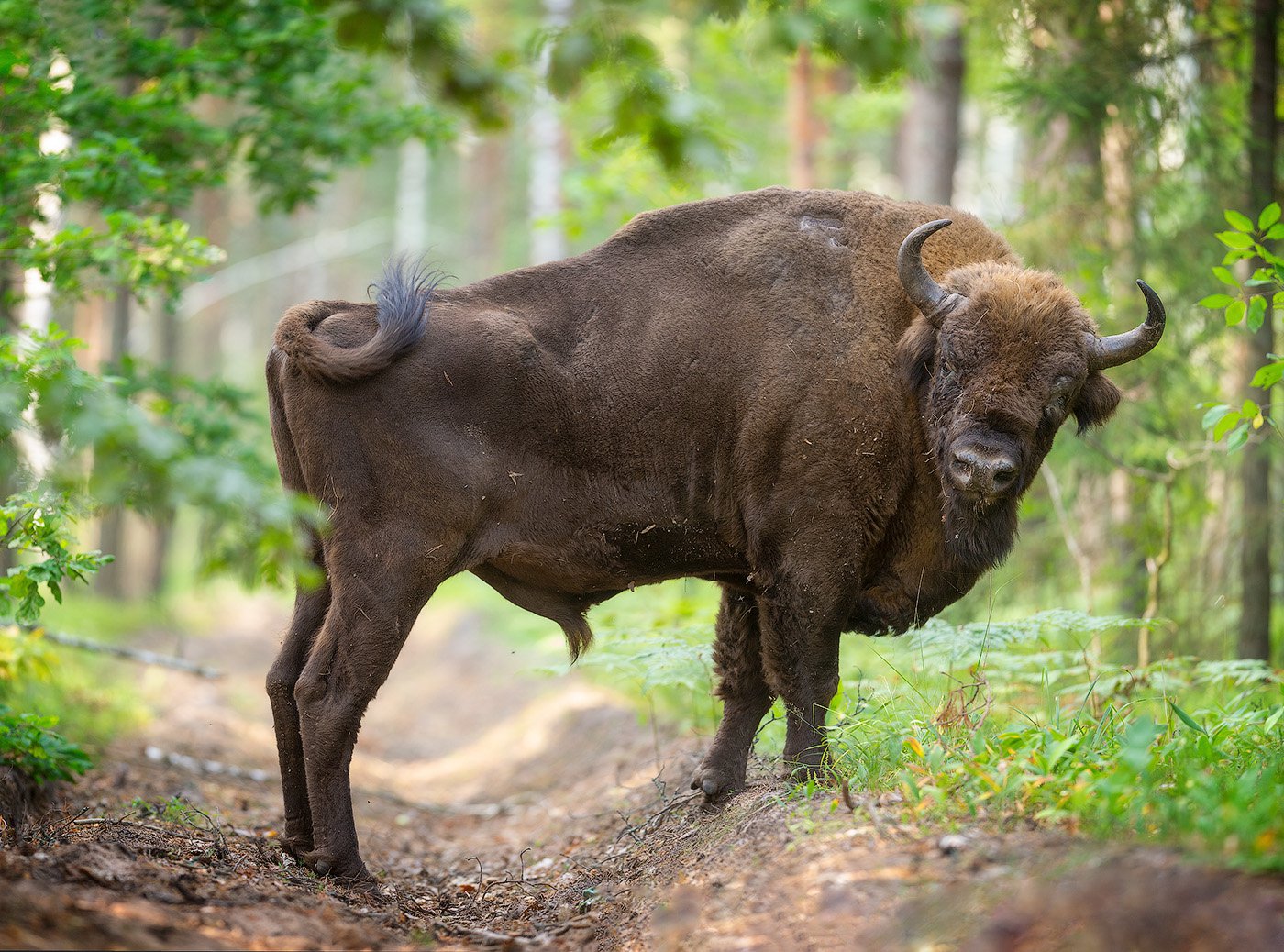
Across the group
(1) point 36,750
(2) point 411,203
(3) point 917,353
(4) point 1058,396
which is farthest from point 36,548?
(2) point 411,203

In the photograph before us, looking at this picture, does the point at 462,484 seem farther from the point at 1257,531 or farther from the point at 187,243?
the point at 1257,531

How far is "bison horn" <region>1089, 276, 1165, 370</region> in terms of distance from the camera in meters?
5.31

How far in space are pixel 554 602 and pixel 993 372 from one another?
244 centimetres

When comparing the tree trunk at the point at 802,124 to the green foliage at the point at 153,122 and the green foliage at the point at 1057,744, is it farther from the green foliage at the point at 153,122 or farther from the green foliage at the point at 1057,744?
the green foliage at the point at 1057,744

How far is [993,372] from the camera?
5.10m

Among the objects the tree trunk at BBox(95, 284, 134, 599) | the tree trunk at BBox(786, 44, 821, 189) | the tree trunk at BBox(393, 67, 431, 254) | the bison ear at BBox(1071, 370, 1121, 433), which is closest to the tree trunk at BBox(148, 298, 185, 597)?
the tree trunk at BBox(95, 284, 134, 599)

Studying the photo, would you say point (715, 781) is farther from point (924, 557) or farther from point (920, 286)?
point (920, 286)

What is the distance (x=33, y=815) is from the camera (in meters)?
5.41

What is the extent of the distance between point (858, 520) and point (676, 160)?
7.14ft

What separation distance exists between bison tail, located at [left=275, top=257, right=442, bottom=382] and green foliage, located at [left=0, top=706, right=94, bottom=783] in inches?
85.2

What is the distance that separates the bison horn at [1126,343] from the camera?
531cm

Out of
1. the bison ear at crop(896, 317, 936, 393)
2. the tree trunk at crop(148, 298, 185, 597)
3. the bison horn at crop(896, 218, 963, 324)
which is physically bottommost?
the tree trunk at crop(148, 298, 185, 597)

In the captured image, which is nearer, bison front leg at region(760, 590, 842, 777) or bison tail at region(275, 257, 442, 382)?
bison tail at region(275, 257, 442, 382)

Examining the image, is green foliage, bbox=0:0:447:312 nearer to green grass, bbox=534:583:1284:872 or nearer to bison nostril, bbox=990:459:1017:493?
green grass, bbox=534:583:1284:872
